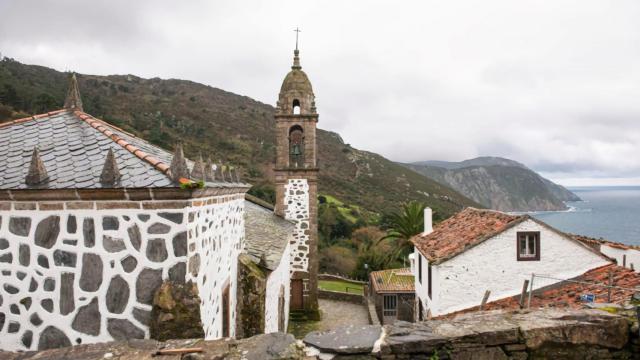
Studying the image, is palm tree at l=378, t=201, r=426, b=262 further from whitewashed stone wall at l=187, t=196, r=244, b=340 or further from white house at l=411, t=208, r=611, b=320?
whitewashed stone wall at l=187, t=196, r=244, b=340

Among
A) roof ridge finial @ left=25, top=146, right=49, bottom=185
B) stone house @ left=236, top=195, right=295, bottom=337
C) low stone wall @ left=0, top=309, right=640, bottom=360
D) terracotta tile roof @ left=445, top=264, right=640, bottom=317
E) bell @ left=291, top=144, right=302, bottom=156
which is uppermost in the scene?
bell @ left=291, top=144, right=302, bottom=156

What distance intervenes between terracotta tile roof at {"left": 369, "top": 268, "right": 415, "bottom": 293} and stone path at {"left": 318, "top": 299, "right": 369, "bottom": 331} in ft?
5.09

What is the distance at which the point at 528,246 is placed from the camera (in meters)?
13.1

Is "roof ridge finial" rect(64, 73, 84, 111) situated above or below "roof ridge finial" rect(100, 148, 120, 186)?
above

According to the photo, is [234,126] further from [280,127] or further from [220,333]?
[220,333]

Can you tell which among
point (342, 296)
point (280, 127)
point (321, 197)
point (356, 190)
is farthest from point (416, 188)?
point (280, 127)

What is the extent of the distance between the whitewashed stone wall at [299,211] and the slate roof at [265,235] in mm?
500

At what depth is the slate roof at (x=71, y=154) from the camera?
4688 millimetres

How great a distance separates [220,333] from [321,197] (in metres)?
41.1

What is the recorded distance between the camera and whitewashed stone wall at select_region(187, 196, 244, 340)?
500 centimetres

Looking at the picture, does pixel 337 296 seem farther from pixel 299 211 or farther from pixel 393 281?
pixel 299 211

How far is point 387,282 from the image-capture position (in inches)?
850

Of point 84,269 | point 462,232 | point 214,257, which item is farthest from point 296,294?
point 84,269

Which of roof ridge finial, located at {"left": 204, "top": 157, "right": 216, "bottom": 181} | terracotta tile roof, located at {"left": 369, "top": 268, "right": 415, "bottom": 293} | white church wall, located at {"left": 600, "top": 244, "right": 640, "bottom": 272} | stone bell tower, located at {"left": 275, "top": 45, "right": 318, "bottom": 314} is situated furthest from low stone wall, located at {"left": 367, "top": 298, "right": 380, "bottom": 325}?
roof ridge finial, located at {"left": 204, "top": 157, "right": 216, "bottom": 181}
